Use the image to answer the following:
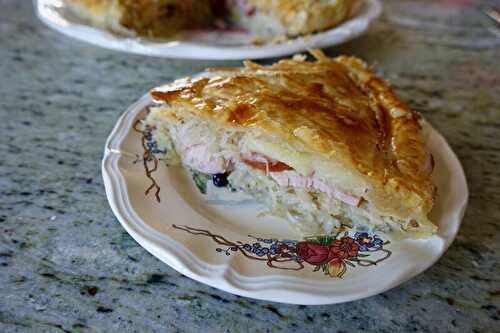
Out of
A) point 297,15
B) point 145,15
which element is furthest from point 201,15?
point 297,15

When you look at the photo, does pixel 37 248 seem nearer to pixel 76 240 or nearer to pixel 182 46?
pixel 76 240

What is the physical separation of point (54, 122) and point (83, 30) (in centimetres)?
61

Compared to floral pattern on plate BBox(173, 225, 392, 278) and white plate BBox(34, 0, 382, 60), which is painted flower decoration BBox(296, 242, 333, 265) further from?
white plate BBox(34, 0, 382, 60)

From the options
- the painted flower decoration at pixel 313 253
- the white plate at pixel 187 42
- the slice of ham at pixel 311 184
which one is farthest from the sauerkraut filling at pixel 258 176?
the white plate at pixel 187 42

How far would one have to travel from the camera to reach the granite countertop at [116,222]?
1.28m

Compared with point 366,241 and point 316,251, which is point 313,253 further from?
point 366,241

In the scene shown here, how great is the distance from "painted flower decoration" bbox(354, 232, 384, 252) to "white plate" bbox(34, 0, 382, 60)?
3.92ft

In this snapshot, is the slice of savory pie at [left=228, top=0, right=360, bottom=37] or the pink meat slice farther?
→ the slice of savory pie at [left=228, top=0, right=360, bottom=37]

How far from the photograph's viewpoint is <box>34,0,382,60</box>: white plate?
2.34 metres

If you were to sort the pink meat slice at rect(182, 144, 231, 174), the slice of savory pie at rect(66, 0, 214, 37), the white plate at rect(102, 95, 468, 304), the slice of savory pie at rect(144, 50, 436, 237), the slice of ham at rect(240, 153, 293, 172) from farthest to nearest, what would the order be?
the slice of savory pie at rect(66, 0, 214, 37), the pink meat slice at rect(182, 144, 231, 174), the slice of ham at rect(240, 153, 293, 172), the slice of savory pie at rect(144, 50, 436, 237), the white plate at rect(102, 95, 468, 304)

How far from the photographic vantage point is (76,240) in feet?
4.87

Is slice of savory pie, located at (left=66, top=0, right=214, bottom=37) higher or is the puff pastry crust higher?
the puff pastry crust

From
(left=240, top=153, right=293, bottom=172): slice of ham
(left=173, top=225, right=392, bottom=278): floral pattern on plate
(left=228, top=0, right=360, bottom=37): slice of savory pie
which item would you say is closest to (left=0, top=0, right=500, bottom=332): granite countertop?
(left=173, top=225, right=392, bottom=278): floral pattern on plate

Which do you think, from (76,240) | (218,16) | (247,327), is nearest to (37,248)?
(76,240)
